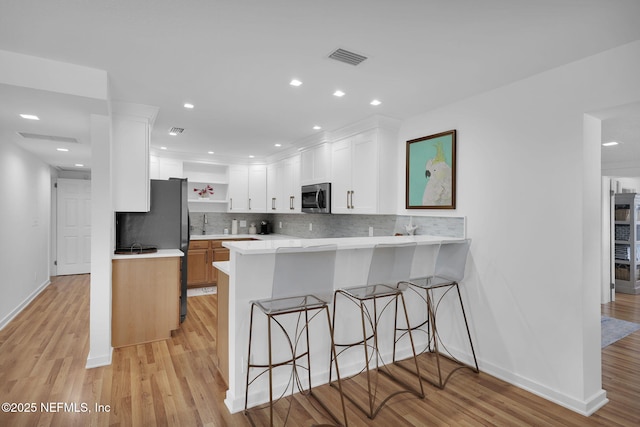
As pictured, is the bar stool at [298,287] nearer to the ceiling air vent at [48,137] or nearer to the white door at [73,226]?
the ceiling air vent at [48,137]

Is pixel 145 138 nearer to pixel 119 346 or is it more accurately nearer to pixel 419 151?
pixel 119 346

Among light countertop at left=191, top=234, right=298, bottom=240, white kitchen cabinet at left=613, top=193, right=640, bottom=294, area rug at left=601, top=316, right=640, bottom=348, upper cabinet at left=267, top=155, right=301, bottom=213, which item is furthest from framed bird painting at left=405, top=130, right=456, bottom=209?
white kitchen cabinet at left=613, top=193, right=640, bottom=294

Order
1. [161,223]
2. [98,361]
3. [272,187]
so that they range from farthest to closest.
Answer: [272,187]
[161,223]
[98,361]

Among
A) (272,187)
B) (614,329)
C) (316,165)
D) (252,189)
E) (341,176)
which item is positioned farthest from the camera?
(252,189)

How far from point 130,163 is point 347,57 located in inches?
96.3

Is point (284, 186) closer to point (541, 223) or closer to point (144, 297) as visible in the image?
point (144, 297)

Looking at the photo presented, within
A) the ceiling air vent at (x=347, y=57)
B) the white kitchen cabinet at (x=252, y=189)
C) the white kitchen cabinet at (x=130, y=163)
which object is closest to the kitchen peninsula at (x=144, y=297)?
the white kitchen cabinet at (x=130, y=163)

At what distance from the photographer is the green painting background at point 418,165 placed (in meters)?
3.42

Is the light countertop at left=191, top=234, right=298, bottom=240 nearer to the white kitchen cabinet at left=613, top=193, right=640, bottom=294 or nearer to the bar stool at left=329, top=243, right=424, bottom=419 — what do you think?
the bar stool at left=329, top=243, right=424, bottom=419

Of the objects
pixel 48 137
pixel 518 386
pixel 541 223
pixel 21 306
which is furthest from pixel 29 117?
pixel 518 386

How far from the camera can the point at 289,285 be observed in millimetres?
2211

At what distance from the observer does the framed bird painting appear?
3197 millimetres

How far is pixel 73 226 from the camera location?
6797 millimetres

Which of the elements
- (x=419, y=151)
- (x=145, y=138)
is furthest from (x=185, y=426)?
(x=419, y=151)
